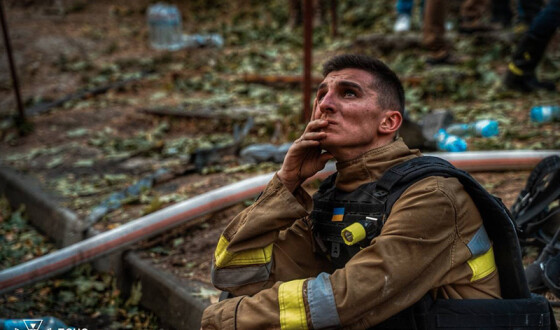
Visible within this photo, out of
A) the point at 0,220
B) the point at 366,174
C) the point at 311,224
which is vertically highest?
the point at 366,174

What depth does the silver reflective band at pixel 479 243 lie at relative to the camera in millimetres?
1758

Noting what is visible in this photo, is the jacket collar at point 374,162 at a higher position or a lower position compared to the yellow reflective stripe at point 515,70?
higher

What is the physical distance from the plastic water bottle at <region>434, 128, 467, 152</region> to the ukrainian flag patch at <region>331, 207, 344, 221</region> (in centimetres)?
264

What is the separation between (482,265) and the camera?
71.2 inches

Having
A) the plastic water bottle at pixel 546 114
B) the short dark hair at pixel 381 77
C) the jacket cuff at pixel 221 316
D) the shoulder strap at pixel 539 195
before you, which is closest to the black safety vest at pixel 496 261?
the short dark hair at pixel 381 77

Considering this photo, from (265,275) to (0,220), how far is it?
4.02 meters

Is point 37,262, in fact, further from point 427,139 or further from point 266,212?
point 427,139

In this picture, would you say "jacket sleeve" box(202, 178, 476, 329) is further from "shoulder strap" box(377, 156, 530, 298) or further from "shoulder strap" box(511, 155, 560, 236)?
"shoulder strap" box(511, 155, 560, 236)

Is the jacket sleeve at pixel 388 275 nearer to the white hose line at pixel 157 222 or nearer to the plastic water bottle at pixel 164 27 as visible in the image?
the white hose line at pixel 157 222

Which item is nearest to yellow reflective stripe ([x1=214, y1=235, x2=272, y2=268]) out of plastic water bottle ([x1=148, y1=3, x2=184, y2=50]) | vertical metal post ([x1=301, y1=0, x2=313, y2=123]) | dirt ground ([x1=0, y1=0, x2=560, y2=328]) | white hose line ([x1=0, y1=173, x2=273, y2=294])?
dirt ground ([x1=0, y1=0, x2=560, y2=328])

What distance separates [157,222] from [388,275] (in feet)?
7.76

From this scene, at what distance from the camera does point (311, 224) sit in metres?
2.24

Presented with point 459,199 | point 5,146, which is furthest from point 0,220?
point 459,199

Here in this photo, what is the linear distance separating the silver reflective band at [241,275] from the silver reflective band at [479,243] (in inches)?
31.2
